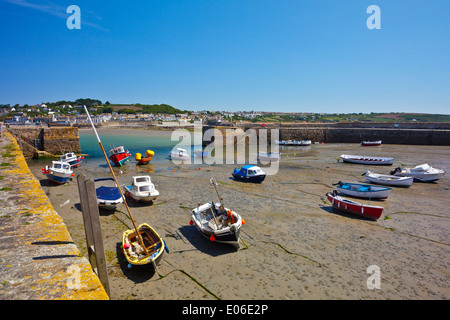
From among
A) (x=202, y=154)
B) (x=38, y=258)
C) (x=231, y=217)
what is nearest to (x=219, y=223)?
(x=231, y=217)

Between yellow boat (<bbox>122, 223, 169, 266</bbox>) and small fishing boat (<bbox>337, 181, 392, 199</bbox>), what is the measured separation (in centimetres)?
1497

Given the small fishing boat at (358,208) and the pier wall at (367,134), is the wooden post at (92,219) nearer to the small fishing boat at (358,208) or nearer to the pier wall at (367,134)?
the small fishing boat at (358,208)

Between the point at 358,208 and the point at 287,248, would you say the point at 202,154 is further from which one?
the point at 287,248

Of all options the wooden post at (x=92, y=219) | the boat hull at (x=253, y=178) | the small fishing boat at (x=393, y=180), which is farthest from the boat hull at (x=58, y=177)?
the small fishing boat at (x=393, y=180)

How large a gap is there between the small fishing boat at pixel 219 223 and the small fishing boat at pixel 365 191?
11.1 meters

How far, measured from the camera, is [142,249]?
407 inches

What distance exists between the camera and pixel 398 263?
33.6 ft

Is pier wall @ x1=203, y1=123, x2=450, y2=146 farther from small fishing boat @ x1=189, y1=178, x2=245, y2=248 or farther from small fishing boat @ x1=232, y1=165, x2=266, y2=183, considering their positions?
small fishing boat @ x1=189, y1=178, x2=245, y2=248

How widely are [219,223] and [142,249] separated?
401cm

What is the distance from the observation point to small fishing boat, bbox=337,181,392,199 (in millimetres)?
17781

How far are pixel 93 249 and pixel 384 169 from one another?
108ft

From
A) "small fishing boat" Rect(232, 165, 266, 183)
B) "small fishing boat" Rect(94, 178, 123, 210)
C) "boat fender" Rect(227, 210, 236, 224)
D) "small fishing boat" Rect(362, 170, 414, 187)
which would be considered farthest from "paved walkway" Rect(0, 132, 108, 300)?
"small fishing boat" Rect(362, 170, 414, 187)
